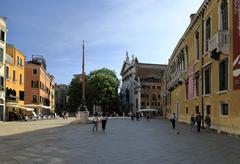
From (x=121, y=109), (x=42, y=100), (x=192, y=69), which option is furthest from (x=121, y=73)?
(x=192, y=69)

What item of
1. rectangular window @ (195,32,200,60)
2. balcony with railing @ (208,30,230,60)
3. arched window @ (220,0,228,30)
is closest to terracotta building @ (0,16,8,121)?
rectangular window @ (195,32,200,60)

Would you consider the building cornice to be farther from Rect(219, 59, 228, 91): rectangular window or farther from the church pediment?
the church pediment

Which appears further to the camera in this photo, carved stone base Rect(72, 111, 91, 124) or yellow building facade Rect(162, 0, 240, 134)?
carved stone base Rect(72, 111, 91, 124)

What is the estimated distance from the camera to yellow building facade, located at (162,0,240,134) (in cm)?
2133

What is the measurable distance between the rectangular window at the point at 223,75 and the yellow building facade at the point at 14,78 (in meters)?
33.1

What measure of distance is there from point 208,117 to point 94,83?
77.2 meters

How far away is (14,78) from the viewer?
53625mm

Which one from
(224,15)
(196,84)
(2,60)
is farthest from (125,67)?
(224,15)

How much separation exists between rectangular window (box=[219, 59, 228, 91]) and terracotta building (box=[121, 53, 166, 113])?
7032 centimetres

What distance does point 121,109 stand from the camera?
120m

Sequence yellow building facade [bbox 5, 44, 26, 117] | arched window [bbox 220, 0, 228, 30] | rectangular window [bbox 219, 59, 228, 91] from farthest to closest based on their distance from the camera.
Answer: yellow building facade [bbox 5, 44, 26, 117], arched window [bbox 220, 0, 228, 30], rectangular window [bbox 219, 59, 228, 91]

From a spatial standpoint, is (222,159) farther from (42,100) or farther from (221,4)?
(42,100)

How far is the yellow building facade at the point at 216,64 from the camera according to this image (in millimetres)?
21328

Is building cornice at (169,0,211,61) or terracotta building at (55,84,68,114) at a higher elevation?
building cornice at (169,0,211,61)
